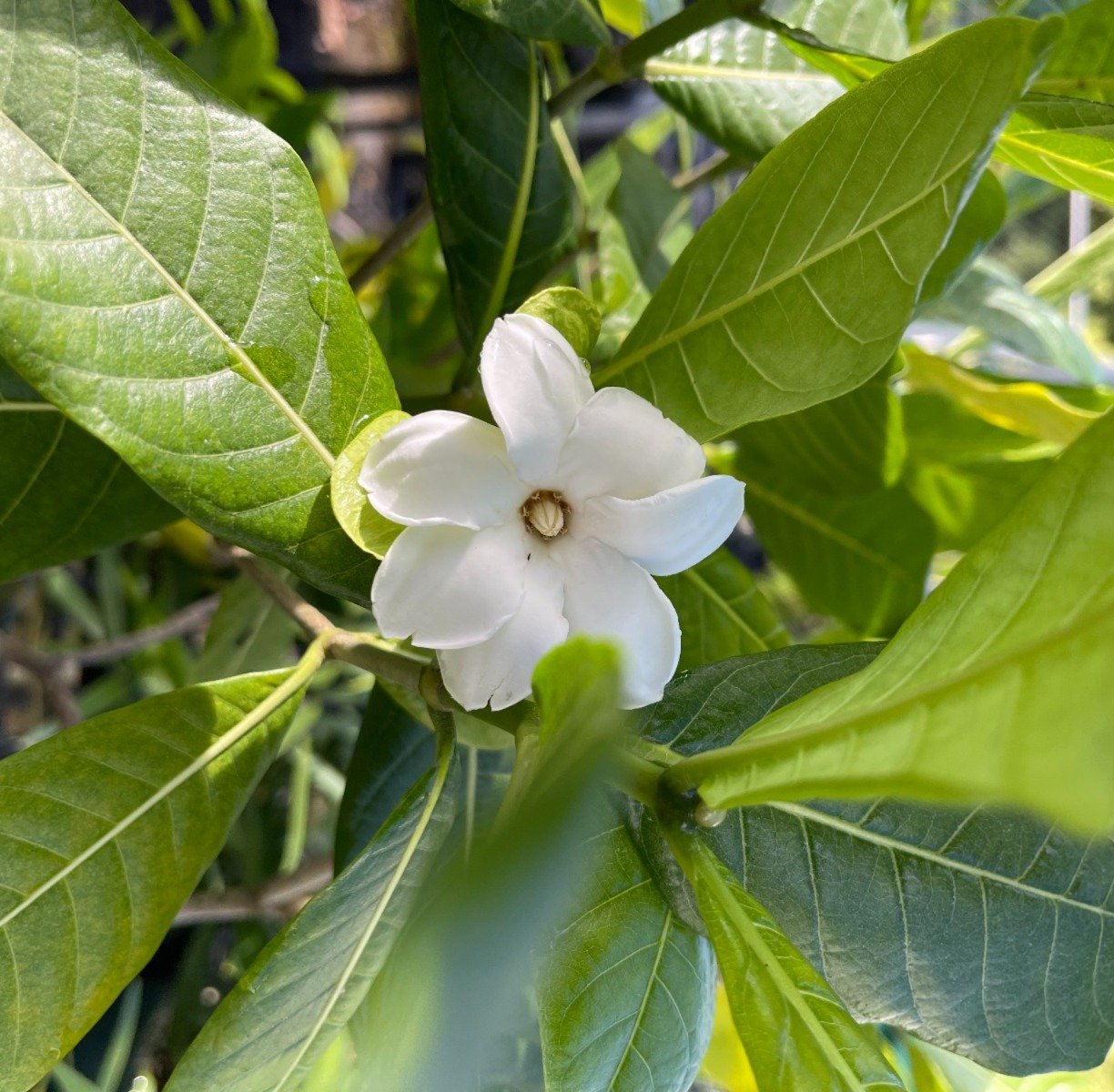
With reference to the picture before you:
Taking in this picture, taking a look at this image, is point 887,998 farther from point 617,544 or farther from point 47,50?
point 47,50

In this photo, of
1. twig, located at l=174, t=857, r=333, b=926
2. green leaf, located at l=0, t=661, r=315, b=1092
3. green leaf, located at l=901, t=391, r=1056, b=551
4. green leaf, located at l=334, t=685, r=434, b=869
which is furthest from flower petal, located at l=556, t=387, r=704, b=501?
twig, located at l=174, t=857, r=333, b=926

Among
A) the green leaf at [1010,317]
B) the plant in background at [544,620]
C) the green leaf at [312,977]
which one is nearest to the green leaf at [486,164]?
the plant in background at [544,620]

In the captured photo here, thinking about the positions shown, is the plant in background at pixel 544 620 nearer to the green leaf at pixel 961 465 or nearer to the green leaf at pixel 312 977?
the green leaf at pixel 312 977

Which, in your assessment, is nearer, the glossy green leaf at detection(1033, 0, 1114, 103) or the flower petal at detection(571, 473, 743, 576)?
the flower petal at detection(571, 473, 743, 576)

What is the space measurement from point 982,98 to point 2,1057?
1.77ft

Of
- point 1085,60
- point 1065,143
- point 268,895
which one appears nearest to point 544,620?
point 1065,143

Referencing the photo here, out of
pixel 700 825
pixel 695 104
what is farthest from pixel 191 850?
pixel 695 104

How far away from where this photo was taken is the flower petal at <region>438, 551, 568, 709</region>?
0.38 metres

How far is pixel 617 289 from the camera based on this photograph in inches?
30.4

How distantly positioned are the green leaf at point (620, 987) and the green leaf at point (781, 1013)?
0.05 m

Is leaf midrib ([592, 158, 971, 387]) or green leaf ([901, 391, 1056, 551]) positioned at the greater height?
leaf midrib ([592, 158, 971, 387])

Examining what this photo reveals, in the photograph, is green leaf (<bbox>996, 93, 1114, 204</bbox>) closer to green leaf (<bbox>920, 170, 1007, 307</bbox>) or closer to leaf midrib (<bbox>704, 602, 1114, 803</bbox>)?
green leaf (<bbox>920, 170, 1007, 307</bbox>)

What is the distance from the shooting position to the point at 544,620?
0.38m

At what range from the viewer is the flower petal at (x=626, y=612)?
0.39 metres
